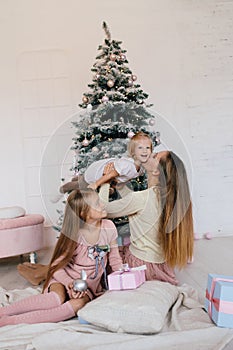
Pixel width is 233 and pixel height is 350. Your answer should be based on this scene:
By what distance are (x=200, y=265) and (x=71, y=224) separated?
1072mm

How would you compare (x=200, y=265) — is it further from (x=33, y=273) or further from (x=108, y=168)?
(x=108, y=168)

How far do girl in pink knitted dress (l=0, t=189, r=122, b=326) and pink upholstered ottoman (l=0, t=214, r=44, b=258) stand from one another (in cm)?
96

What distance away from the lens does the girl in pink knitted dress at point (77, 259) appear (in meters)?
1.56

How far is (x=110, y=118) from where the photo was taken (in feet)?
6.51

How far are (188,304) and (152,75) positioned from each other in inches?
90.2

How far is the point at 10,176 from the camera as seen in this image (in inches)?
132

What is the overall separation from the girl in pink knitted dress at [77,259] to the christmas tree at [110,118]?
4.6 inches

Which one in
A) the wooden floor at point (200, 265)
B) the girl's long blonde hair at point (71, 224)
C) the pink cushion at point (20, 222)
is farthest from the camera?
the pink cushion at point (20, 222)

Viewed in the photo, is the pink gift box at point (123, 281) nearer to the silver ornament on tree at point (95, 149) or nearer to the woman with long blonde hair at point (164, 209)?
the woman with long blonde hair at point (164, 209)

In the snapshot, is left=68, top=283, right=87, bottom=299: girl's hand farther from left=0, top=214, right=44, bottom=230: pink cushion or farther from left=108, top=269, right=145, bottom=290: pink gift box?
left=0, top=214, right=44, bottom=230: pink cushion

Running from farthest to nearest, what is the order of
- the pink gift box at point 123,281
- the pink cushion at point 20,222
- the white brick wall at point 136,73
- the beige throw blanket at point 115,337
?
the white brick wall at point 136,73 → the pink cushion at point 20,222 → the pink gift box at point 123,281 → the beige throw blanket at point 115,337

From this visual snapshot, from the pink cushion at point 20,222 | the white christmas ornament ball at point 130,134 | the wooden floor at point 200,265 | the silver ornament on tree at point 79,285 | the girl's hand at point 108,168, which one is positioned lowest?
the wooden floor at point 200,265

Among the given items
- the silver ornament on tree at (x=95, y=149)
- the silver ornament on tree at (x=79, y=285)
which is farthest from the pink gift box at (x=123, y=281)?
the silver ornament on tree at (x=95, y=149)

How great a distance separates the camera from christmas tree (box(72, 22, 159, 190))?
184cm
